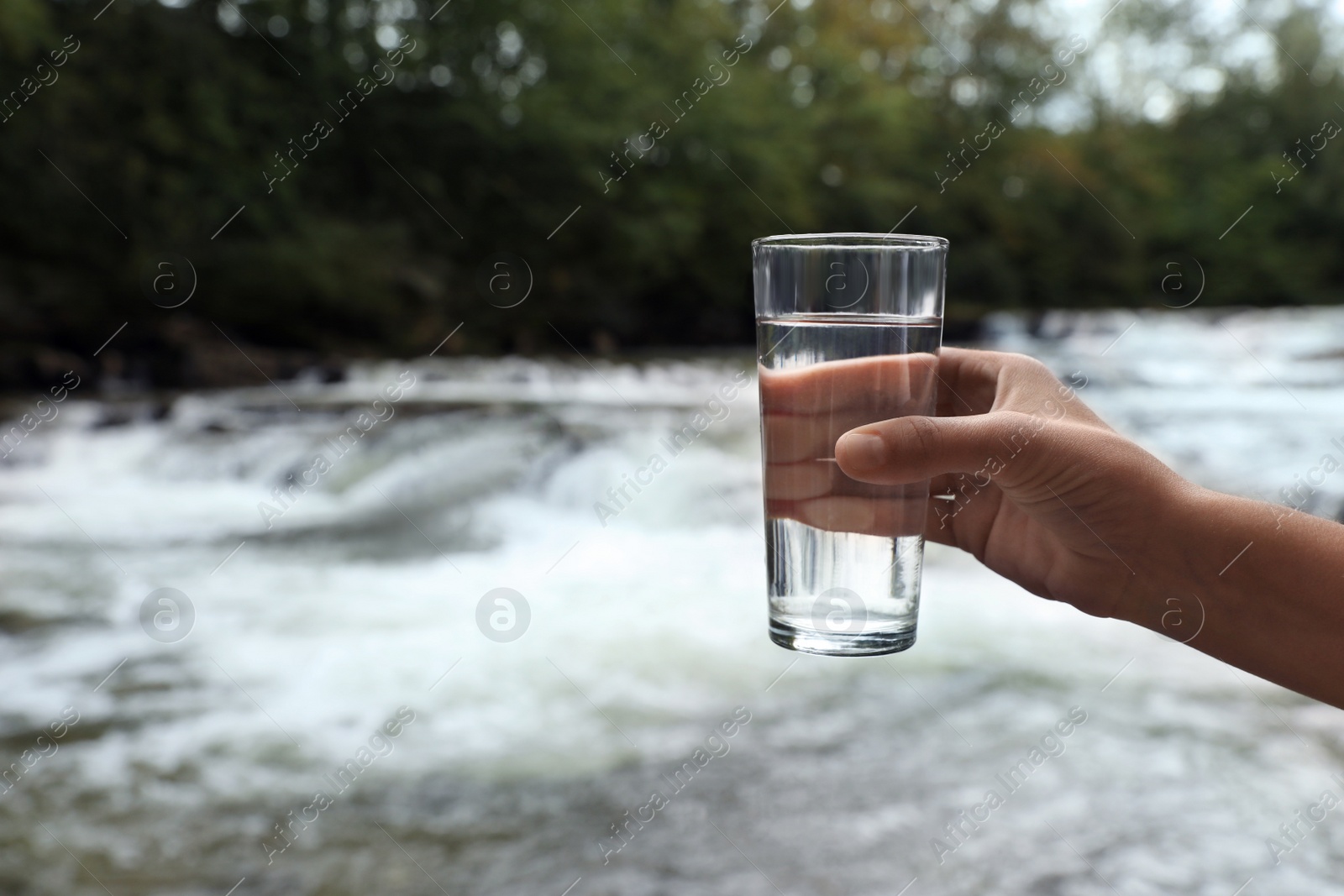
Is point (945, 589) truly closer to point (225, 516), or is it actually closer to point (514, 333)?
point (225, 516)

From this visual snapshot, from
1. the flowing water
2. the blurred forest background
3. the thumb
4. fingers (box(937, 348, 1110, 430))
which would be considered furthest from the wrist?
the blurred forest background

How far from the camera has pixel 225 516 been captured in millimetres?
7199

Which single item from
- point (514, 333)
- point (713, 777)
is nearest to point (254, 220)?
point (514, 333)

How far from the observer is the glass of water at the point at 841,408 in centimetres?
109

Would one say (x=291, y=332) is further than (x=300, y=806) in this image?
Yes

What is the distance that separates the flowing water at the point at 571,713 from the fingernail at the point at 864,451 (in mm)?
1997

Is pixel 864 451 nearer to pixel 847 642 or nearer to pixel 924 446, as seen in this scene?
pixel 924 446

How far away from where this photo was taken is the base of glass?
1.15 m

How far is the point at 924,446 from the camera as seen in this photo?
1.11 m

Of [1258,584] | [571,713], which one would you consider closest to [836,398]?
[1258,584]

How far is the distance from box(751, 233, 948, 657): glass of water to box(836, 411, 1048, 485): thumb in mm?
33

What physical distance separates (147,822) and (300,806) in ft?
1.36

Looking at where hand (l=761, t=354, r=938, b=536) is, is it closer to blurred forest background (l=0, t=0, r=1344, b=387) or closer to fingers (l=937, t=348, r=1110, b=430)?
fingers (l=937, t=348, r=1110, b=430)

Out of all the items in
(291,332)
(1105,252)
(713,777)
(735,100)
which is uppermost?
(735,100)
